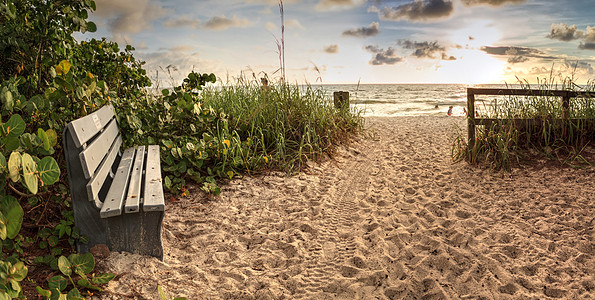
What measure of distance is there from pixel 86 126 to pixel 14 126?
73cm

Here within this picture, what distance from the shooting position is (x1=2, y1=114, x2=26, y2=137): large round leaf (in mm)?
2165

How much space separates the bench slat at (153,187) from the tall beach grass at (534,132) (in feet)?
14.0

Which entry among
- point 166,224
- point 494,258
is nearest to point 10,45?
point 166,224

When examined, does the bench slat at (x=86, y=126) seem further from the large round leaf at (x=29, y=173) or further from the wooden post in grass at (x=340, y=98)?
the wooden post in grass at (x=340, y=98)

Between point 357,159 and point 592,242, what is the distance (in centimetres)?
329

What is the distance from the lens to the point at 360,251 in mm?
3330

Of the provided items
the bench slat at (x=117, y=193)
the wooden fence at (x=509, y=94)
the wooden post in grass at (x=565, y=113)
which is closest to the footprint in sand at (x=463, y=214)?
the wooden fence at (x=509, y=94)

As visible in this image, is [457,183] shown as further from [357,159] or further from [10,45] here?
[10,45]

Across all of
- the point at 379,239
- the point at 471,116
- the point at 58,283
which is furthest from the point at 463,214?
A: the point at 58,283

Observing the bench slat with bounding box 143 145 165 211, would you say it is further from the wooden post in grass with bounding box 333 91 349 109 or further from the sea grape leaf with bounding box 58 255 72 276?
the wooden post in grass with bounding box 333 91 349 109

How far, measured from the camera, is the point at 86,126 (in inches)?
115

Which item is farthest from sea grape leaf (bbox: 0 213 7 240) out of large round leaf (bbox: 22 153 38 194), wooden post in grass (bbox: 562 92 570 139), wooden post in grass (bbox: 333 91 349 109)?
wooden post in grass (bbox: 333 91 349 109)

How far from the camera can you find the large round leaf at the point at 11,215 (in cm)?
194

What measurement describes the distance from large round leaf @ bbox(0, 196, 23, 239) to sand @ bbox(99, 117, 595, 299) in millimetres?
813
